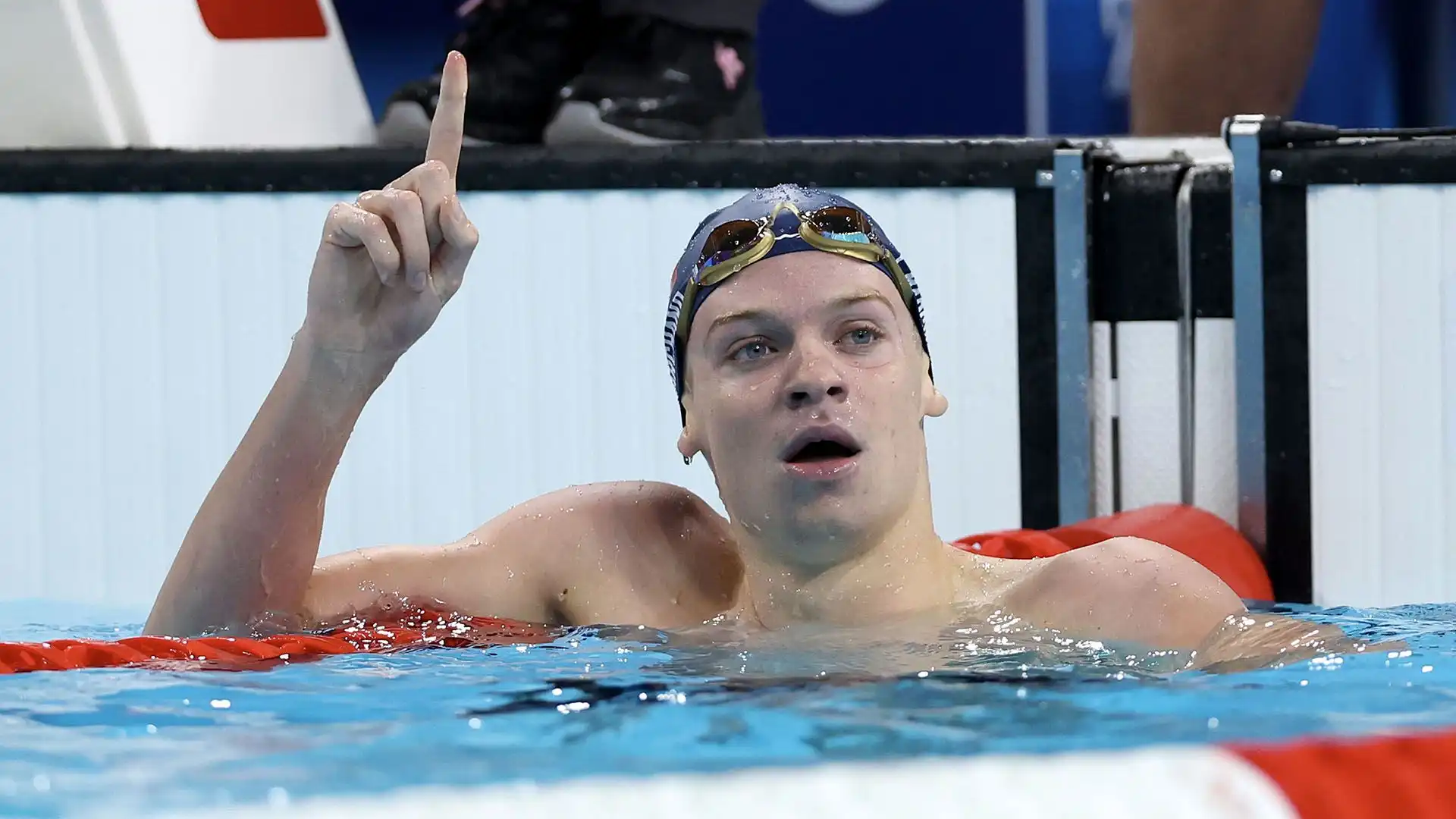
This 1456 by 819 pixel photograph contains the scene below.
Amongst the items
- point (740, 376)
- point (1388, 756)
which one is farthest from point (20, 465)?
point (1388, 756)

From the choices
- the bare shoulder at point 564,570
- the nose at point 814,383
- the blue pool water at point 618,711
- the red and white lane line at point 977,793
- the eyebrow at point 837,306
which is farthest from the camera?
the bare shoulder at point 564,570

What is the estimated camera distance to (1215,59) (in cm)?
368

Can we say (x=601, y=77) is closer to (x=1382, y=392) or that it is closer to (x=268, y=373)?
(x=268, y=373)

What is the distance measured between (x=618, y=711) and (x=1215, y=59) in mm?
2600

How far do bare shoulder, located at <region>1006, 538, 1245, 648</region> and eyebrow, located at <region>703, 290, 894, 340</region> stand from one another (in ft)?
1.24

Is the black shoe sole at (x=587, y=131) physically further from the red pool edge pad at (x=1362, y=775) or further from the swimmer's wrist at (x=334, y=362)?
the red pool edge pad at (x=1362, y=775)

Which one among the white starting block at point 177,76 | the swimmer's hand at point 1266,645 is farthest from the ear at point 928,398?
the white starting block at point 177,76

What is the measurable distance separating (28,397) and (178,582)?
1352mm

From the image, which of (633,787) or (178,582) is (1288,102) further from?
(633,787)

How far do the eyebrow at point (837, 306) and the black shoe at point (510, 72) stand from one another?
Result: 4.21 ft

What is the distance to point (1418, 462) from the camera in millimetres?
2918

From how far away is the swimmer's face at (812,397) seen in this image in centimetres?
196

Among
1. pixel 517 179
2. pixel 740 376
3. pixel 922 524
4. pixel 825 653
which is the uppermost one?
pixel 517 179

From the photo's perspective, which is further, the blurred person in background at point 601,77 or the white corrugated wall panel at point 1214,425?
the blurred person in background at point 601,77
